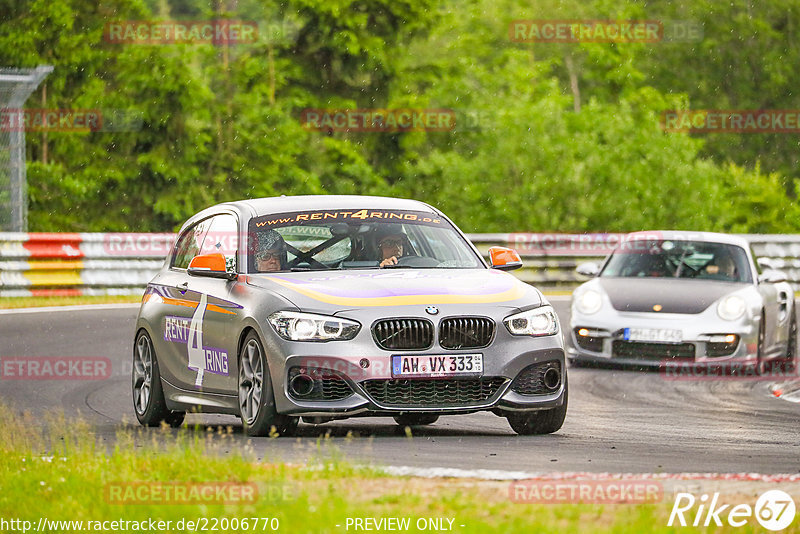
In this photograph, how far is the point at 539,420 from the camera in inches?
414

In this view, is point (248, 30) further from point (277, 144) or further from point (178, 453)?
point (178, 453)

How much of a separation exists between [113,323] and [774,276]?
757 centimetres

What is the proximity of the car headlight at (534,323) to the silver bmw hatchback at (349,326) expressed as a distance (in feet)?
0.03

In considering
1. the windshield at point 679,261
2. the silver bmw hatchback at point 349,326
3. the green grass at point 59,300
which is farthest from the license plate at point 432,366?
the green grass at point 59,300

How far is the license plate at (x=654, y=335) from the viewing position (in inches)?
613

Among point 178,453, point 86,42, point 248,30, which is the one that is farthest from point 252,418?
point 248,30

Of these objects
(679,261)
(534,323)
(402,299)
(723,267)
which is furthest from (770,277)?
(402,299)

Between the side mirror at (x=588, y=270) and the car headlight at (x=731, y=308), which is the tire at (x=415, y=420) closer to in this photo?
the car headlight at (x=731, y=308)

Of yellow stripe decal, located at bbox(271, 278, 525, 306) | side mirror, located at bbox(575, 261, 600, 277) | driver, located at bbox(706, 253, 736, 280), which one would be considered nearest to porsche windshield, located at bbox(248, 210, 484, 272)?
yellow stripe decal, located at bbox(271, 278, 525, 306)

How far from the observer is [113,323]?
1917 cm

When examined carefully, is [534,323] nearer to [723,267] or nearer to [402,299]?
[402,299]

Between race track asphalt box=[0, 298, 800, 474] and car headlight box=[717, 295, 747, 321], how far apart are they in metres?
0.85

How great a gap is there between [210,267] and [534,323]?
7.05 feet

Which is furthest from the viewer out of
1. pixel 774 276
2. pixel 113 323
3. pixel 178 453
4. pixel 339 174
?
pixel 339 174
